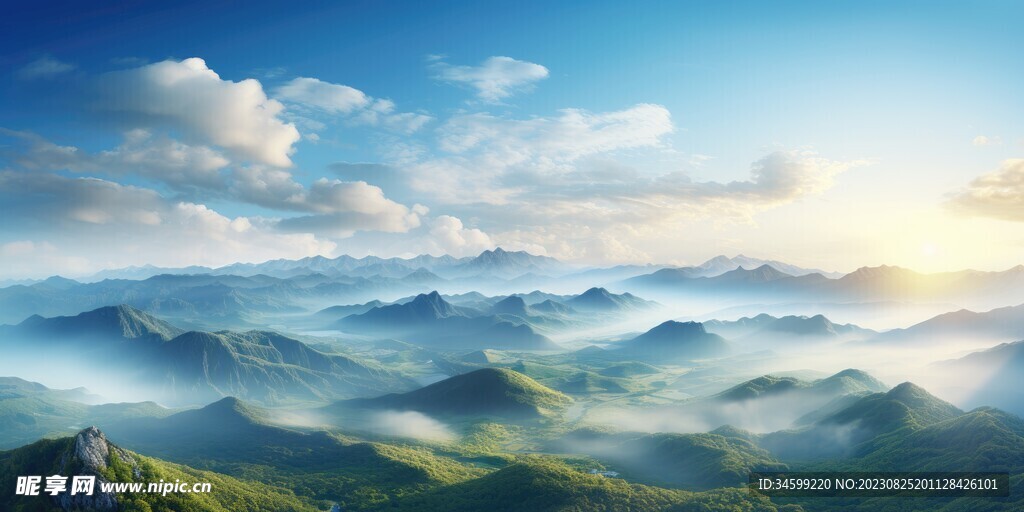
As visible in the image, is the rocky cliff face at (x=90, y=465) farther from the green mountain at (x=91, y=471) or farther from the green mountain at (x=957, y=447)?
the green mountain at (x=957, y=447)

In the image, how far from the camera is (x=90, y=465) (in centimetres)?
11100

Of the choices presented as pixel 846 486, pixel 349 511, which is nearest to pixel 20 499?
pixel 349 511

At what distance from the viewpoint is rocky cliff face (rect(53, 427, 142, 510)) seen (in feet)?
352

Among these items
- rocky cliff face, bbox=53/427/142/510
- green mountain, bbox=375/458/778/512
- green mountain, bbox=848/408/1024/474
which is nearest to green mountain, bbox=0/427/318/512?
rocky cliff face, bbox=53/427/142/510

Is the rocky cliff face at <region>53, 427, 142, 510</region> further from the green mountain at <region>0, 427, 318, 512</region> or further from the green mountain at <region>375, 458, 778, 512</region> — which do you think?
the green mountain at <region>375, 458, 778, 512</region>

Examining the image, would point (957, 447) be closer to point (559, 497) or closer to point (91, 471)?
point (559, 497)

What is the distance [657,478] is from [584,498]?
61.6 m

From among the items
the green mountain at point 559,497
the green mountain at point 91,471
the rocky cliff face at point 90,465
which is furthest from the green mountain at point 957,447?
the rocky cliff face at point 90,465

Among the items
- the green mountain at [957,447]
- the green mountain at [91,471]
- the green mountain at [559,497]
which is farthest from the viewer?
the green mountain at [957,447]

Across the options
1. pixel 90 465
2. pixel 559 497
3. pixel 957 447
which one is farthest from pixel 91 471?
pixel 957 447

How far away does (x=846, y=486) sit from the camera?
15362 cm

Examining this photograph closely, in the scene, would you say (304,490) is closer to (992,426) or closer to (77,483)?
(77,483)

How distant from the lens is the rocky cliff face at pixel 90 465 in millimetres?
107188

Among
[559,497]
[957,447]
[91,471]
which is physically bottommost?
[559,497]
